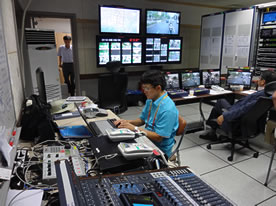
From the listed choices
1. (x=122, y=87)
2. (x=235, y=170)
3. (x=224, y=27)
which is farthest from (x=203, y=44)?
(x=235, y=170)

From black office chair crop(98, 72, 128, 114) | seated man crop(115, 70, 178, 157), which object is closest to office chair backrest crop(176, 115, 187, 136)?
seated man crop(115, 70, 178, 157)

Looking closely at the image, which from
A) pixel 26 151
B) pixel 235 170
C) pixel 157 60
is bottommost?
pixel 235 170

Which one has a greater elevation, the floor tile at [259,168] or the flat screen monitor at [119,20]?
the flat screen monitor at [119,20]

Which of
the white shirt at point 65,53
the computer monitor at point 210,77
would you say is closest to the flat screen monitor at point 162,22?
the computer monitor at point 210,77

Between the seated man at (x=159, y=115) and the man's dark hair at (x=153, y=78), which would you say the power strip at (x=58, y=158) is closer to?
the seated man at (x=159, y=115)

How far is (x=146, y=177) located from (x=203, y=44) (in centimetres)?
556

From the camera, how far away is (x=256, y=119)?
2678mm

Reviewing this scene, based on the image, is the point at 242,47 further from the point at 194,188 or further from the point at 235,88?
the point at 194,188

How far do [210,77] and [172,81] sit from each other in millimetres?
882

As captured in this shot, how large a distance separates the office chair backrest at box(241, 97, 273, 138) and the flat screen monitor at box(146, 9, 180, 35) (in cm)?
338

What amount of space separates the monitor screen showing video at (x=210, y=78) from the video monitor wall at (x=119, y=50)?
1868 millimetres

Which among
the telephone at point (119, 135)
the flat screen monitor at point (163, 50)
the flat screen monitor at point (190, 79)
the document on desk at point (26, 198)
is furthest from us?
the flat screen monitor at point (163, 50)

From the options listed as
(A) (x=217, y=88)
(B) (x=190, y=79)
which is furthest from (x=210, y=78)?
(B) (x=190, y=79)

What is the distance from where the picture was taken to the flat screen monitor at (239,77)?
3.92 meters
